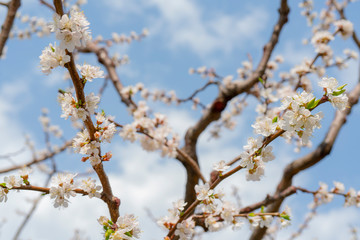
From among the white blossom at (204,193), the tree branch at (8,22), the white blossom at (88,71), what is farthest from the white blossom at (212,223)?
the tree branch at (8,22)

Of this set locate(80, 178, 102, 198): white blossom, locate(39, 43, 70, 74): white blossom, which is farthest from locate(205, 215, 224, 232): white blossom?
locate(39, 43, 70, 74): white blossom

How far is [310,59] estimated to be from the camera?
396cm

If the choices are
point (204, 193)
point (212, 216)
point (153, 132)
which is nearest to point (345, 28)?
point (153, 132)

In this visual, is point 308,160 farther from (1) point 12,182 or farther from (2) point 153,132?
(1) point 12,182

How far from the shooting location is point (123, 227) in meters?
1.65

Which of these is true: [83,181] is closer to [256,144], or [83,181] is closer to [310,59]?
[256,144]

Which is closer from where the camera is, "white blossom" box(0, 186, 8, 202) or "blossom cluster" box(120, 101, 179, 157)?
"white blossom" box(0, 186, 8, 202)

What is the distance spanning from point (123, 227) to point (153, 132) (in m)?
2.04

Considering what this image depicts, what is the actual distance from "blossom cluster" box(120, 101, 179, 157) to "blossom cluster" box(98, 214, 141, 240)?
1734 millimetres

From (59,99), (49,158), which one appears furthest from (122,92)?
(59,99)

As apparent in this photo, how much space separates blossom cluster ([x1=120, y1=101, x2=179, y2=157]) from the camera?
3.48 m

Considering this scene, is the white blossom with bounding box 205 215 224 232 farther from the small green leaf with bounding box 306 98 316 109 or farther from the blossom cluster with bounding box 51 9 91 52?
the blossom cluster with bounding box 51 9 91 52

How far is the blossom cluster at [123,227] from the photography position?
1.61 metres

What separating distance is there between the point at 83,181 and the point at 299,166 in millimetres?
2565
